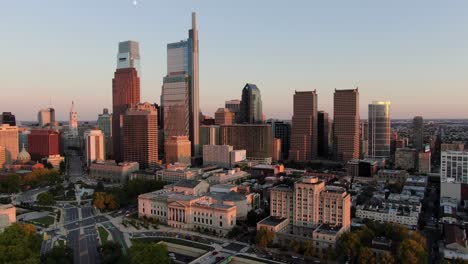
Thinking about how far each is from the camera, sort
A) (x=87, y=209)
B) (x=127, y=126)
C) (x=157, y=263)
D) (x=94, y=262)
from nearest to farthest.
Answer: (x=157, y=263), (x=94, y=262), (x=87, y=209), (x=127, y=126)

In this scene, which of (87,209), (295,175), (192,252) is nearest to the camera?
(192,252)

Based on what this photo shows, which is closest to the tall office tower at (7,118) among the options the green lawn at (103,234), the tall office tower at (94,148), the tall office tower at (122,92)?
the tall office tower at (122,92)

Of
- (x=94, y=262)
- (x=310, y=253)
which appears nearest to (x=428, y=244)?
(x=310, y=253)

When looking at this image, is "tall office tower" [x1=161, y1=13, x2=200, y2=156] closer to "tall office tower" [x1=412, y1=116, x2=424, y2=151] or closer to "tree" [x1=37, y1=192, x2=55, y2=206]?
"tree" [x1=37, y1=192, x2=55, y2=206]

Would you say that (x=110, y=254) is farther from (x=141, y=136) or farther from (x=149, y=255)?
(x=141, y=136)

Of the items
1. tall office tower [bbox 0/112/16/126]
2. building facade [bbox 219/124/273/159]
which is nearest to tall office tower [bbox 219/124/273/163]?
building facade [bbox 219/124/273/159]

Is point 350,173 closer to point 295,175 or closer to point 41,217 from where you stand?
point 295,175

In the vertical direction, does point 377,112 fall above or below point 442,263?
above
